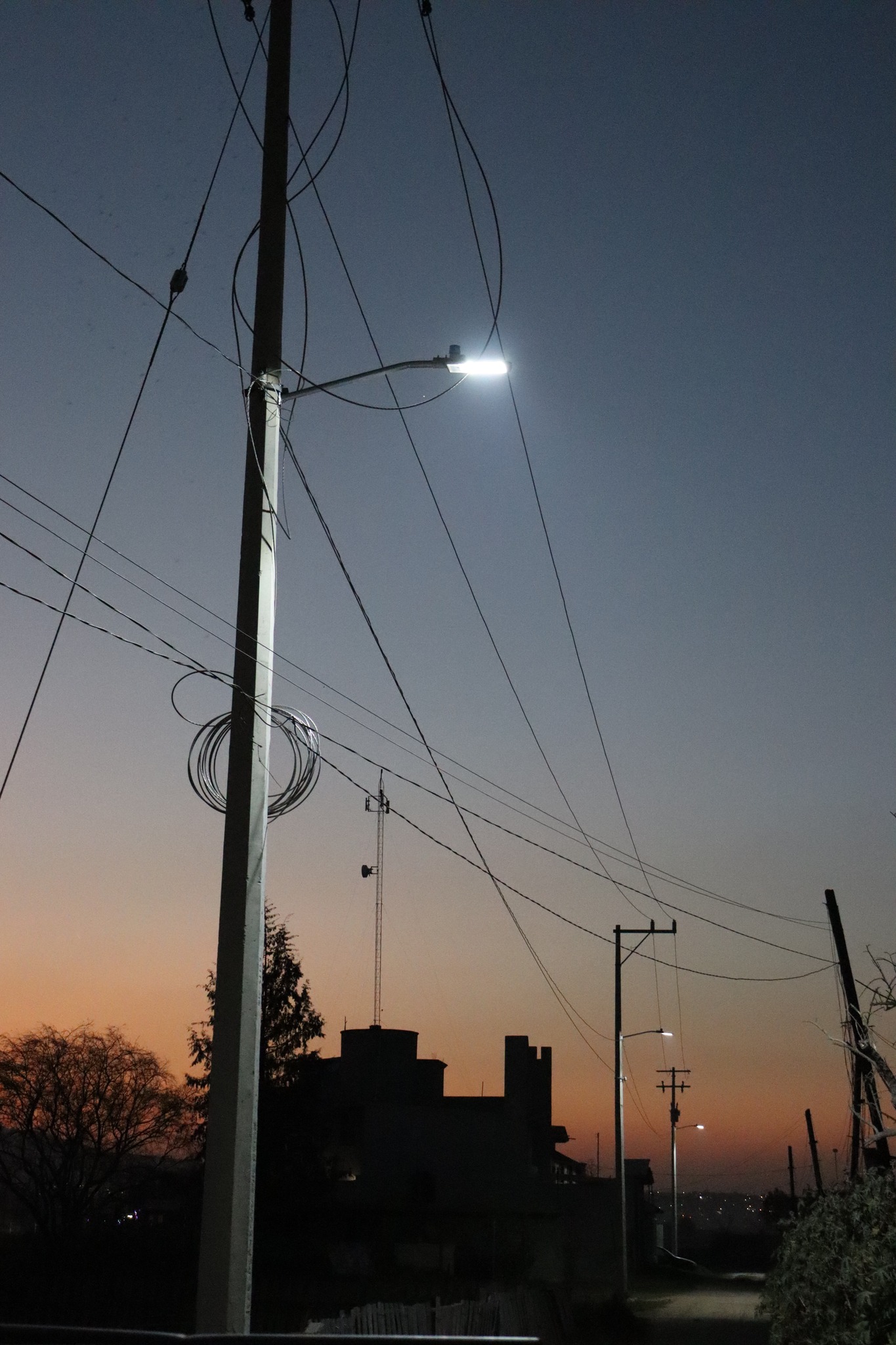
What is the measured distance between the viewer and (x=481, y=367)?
9.74 meters

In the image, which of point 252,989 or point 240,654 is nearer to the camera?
point 252,989

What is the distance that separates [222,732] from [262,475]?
2067 mm

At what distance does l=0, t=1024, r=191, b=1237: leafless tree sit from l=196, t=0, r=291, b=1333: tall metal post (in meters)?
42.5

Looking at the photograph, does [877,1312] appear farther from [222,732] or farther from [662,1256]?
[662,1256]

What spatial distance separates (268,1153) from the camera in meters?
48.8

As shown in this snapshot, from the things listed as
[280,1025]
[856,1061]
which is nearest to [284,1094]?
[280,1025]

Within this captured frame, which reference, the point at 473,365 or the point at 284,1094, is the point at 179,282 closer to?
the point at 473,365

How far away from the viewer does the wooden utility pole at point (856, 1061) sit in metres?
14.8

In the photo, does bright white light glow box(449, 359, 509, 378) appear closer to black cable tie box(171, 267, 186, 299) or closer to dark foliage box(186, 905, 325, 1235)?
black cable tie box(171, 267, 186, 299)

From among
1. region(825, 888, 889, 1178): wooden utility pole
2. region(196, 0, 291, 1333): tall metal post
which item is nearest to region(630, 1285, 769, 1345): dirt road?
region(825, 888, 889, 1178): wooden utility pole

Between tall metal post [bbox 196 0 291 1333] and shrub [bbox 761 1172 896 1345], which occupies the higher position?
tall metal post [bbox 196 0 291 1333]

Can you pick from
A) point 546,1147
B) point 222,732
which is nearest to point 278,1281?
point 546,1147

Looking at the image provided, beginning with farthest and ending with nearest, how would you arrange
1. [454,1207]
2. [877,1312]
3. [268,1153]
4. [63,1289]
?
[454,1207] → [268,1153] → [63,1289] → [877,1312]

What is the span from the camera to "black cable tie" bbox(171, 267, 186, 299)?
10844 millimetres
